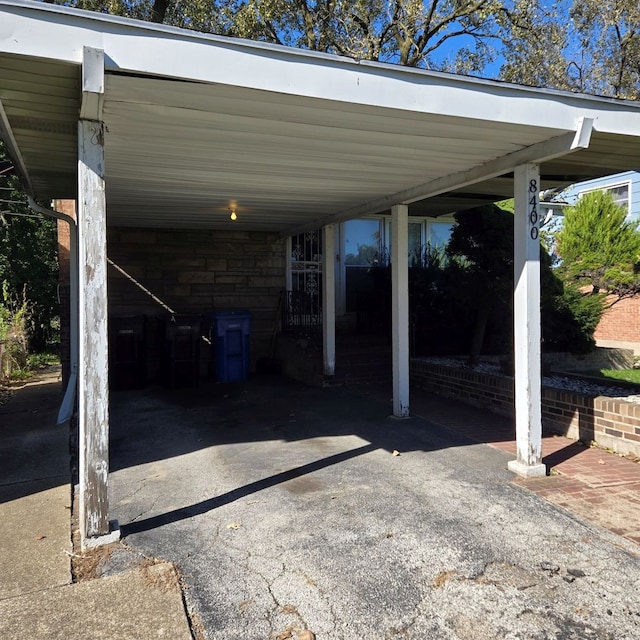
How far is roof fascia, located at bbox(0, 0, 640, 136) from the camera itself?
2.68 metres

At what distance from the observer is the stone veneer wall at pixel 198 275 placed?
8906mm

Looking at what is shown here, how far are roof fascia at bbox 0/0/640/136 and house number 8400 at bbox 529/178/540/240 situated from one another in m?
0.59

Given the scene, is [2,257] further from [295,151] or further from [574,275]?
[574,275]

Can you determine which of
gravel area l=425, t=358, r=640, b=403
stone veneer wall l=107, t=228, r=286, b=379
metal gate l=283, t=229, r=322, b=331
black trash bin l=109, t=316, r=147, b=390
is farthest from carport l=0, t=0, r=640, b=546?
metal gate l=283, t=229, r=322, b=331

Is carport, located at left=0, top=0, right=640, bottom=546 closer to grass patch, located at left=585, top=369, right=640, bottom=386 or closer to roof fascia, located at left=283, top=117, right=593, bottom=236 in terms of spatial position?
roof fascia, located at left=283, top=117, right=593, bottom=236

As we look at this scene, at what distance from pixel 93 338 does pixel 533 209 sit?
3.48 meters

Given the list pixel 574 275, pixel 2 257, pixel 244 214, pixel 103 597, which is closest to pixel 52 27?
pixel 103 597

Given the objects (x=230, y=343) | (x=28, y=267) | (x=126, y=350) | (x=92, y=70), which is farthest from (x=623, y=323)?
(x=28, y=267)

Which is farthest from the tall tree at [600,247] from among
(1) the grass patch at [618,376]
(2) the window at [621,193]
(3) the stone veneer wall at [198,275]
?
(2) the window at [621,193]

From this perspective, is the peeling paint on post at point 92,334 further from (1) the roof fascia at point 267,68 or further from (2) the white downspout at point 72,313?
(2) the white downspout at point 72,313

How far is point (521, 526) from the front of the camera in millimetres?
3445

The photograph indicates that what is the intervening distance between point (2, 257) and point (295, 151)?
41.3 ft

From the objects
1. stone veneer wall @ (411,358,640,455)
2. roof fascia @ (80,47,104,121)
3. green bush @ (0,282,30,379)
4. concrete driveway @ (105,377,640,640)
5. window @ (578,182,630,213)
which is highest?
window @ (578,182,630,213)

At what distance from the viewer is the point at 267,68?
10.0 feet
